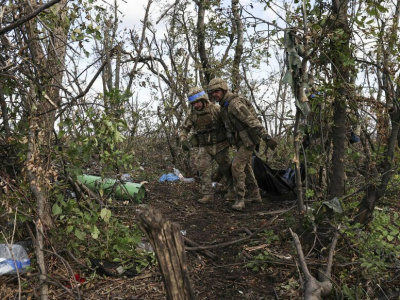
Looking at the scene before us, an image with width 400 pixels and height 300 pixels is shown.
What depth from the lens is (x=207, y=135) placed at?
20.6ft

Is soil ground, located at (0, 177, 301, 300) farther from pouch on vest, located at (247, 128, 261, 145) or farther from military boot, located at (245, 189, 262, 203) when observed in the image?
pouch on vest, located at (247, 128, 261, 145)

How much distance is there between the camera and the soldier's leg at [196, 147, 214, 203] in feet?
21.0

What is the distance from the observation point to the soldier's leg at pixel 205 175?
21.0 ft

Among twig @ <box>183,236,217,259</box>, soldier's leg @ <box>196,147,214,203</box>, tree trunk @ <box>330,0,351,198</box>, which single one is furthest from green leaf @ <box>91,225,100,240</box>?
soldier's leg @ <box>196,147,214,203</box>

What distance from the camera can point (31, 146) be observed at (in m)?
3.28

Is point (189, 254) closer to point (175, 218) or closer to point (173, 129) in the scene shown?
point (175, 218)

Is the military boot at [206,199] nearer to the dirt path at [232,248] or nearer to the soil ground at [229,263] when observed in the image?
the dirt path at [232,248]

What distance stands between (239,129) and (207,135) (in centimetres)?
62

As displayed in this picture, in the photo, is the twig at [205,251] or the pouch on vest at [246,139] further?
the pouch on vest at [246,139]

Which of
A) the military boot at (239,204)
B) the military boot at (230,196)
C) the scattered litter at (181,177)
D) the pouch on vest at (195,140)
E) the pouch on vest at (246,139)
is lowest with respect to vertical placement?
the military boot at (239,204)

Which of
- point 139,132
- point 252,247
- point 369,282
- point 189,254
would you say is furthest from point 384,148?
point 139,132

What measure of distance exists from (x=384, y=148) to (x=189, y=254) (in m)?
2.24

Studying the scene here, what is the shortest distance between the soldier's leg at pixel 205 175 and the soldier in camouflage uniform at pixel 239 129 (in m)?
0.53

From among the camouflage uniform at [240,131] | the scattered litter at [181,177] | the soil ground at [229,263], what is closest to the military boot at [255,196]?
the soil ground at [229,263]
